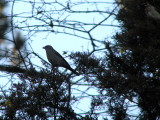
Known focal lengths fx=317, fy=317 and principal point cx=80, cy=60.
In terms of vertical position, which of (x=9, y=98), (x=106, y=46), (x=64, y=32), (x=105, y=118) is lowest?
(x=105, y=118)

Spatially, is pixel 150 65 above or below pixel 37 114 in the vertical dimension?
above

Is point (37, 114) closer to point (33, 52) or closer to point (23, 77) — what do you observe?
point (23, 77)

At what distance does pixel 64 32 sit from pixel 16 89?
2.06 meters

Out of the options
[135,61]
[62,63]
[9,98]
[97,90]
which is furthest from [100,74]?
[62,63]

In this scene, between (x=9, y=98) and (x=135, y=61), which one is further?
(x=135, y=61)

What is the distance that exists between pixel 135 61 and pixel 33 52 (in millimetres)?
1958

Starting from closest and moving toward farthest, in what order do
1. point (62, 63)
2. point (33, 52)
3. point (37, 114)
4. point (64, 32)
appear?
point (37, 114)
point (33, 52)
point (64, 32)
point (62, 63)

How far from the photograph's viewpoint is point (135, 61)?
3742 mm

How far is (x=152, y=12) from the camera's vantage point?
3.67 metres

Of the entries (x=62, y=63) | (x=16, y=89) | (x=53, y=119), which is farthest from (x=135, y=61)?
(x=62, y=63)

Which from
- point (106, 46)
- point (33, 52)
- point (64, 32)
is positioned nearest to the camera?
point (106, 46)

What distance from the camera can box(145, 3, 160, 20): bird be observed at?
365 cm

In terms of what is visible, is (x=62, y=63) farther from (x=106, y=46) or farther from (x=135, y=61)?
(x=135, y=61)

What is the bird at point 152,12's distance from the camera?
365 centimetres
